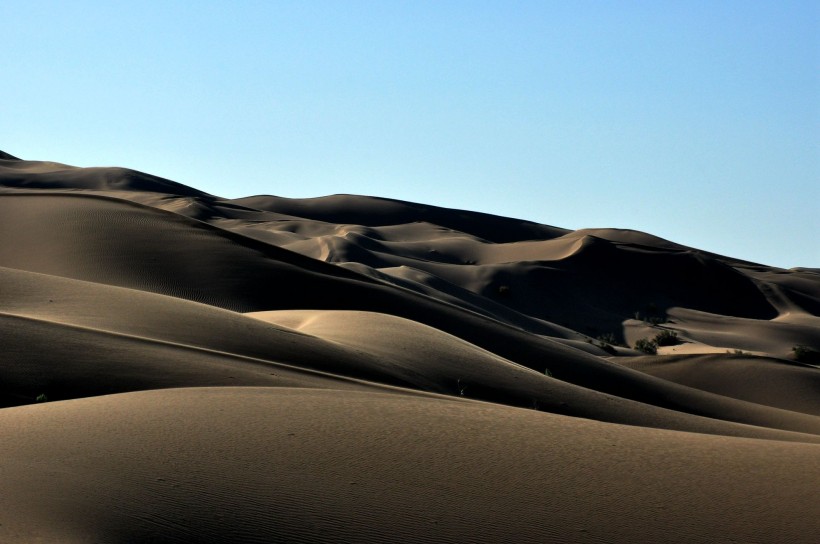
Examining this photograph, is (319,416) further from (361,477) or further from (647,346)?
(647,346)

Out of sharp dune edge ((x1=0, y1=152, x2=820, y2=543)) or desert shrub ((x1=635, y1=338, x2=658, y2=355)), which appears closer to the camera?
sharp dune edge ((x1=0, y1=152, x2=820, y2=543))

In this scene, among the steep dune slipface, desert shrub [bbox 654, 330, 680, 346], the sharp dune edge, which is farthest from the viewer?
desert shrub [bbox 654, 330, 680, 346]

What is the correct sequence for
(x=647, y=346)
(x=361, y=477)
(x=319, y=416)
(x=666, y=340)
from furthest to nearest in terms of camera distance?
(x=666, y=340)
(x=647, y=346)
(x=319, y=416)
(x=361, y=477)

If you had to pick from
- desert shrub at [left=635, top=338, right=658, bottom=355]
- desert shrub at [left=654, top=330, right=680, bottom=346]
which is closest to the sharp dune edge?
desert shrub at [left=635, top=338, right=658, bottom=355]

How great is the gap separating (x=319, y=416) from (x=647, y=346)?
40871 mm

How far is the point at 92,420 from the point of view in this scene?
10852 millimetres

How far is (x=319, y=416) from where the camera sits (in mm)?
11945

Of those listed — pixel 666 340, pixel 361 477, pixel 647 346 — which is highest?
pixel 666 340

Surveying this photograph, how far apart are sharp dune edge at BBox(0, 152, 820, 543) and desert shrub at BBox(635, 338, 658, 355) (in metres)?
9.76

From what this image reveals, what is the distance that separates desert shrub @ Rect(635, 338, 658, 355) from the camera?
4891 centimetres

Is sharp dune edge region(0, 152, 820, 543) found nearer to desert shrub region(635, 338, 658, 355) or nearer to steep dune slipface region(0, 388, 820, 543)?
steep dune slipface region(0, 388, 820, 543)

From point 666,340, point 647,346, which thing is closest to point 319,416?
point 647,346

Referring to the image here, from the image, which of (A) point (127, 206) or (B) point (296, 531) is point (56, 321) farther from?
(A) point (127, 206)

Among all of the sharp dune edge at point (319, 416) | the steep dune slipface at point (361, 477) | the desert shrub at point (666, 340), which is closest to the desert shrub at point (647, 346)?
the desert shrub at point (666, 340)
